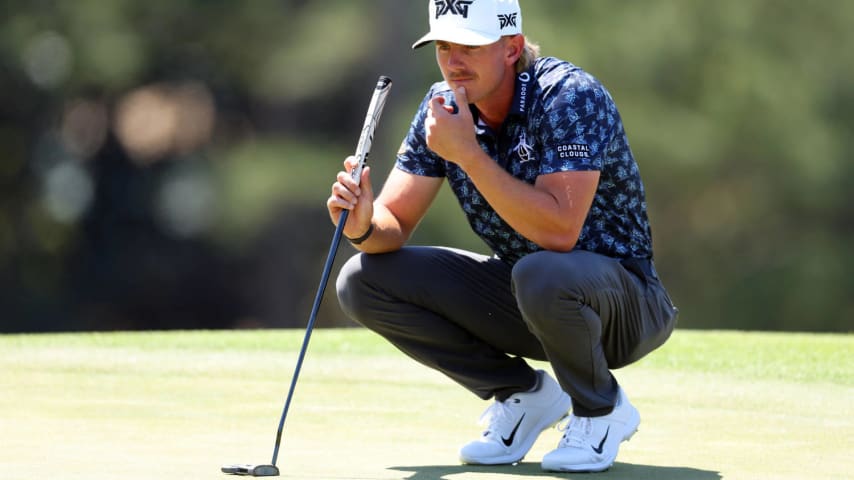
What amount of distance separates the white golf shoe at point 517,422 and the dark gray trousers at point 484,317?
0.04m

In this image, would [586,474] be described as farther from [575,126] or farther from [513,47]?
[513,47]

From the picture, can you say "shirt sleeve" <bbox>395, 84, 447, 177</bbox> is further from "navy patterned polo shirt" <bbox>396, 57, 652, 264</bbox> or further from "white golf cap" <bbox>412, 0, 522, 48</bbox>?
"white golf cap" <bbox>412, 0, 522, 48</bbox>

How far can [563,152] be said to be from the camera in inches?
104

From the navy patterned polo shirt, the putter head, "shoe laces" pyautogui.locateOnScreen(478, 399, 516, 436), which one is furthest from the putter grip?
the putter head

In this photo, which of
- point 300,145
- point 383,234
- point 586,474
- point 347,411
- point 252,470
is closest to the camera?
point 252,470

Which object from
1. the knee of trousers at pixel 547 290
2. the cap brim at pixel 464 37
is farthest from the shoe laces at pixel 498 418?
the cap brim at pixel 464 37

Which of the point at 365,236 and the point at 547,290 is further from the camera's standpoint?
the point at 365,236

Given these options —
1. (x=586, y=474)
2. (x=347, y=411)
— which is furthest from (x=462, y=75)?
(x=347, y=411)

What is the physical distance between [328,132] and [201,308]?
2.11 meters

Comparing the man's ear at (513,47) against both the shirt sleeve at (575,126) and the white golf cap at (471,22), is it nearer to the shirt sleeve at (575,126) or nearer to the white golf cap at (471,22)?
the white golf cap at (471,22)

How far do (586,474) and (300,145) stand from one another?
10999 millimetres

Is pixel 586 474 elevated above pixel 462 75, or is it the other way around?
pixel 462 75

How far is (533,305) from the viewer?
8.66 ft

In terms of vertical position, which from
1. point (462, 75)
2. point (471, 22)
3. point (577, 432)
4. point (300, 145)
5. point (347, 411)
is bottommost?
point (300, 145)
